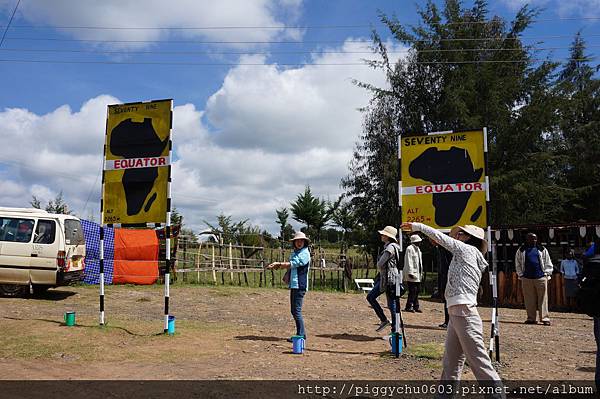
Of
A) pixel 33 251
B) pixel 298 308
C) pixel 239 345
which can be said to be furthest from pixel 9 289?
pixel 298 308

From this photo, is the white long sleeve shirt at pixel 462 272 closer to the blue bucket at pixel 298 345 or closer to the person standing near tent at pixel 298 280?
the blue bucket at pixel 298 345

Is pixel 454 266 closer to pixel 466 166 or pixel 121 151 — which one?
pixel 466 166

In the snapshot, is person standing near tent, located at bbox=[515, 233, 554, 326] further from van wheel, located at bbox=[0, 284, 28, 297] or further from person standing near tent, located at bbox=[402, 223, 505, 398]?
van wheel, located at bbox=[0, 284, 28, 297]

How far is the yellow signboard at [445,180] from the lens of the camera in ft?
25.4

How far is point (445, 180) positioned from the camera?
7918 mm

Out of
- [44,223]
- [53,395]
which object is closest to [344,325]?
[53,395]

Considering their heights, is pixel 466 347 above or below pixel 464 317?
below

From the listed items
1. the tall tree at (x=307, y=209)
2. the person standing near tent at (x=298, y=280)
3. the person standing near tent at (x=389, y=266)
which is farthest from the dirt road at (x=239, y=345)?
the tall tree at (x=307, y=209)

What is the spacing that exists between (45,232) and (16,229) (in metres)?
0.74

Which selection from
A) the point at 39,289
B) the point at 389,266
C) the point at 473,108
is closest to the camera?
the point at 389,266

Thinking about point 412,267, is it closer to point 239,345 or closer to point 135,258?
point 239,345

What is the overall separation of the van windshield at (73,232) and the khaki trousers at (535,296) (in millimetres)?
10774

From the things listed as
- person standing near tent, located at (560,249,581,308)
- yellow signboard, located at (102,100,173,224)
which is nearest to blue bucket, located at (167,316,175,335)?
yellow signboard, located at (102,100,173,224)

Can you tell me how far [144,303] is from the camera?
13438 mm
